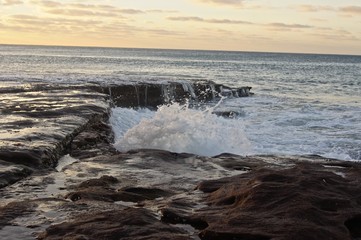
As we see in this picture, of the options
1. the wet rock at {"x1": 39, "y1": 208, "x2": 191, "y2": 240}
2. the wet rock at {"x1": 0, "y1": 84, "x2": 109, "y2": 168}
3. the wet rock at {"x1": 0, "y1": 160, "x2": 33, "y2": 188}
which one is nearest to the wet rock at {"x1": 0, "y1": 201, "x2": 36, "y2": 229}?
the wet rock at {"x1": 39, "y1": 208, "x2": 191, "y2": 240}

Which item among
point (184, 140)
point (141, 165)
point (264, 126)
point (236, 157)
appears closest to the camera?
point (141, 165)

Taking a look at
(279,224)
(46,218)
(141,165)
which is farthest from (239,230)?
(141,165)

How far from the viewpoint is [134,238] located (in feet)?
12.9

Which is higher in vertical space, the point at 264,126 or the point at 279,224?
the point at 279,224

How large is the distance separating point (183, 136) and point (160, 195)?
4.38m

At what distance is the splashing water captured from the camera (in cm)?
980

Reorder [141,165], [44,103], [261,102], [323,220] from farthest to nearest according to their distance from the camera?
[261,102]
[44,103]
[141,165]
[323,220]

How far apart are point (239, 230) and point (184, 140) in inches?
229

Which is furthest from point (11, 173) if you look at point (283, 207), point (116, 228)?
point (283, 207)

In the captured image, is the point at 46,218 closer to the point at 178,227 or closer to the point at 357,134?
the point at 178,227

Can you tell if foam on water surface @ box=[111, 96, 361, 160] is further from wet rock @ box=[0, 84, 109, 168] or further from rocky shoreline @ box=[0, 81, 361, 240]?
rocky shoreline @ box=[0, 81, 361, 240]

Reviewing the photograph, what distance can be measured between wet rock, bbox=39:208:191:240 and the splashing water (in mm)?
5094

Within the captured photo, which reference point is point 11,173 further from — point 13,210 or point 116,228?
point 116,228

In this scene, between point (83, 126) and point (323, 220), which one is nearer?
point (323, 220)
